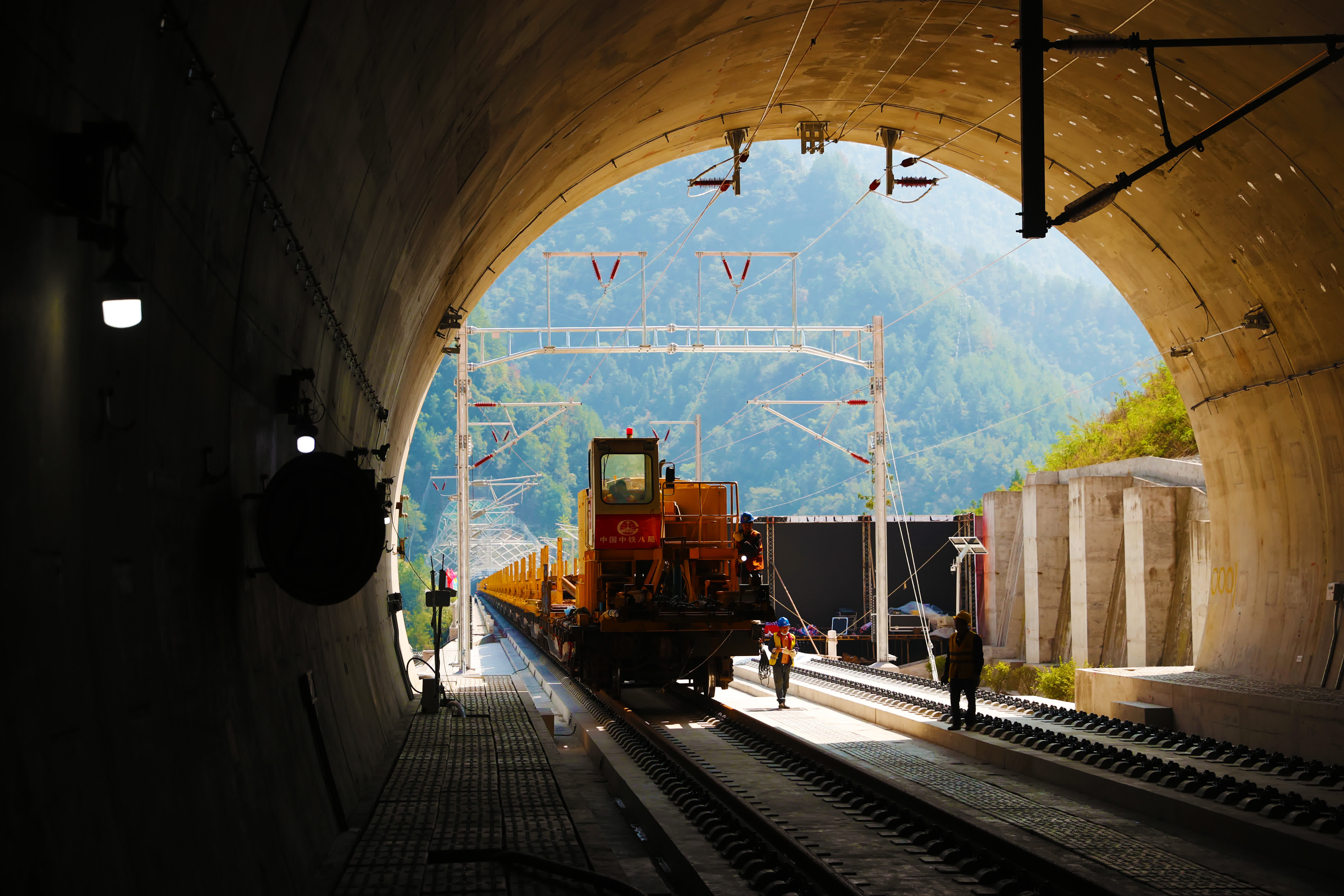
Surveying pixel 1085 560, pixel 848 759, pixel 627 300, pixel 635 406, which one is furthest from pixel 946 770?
pixel 627 300

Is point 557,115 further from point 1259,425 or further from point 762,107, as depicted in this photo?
point 1259,425

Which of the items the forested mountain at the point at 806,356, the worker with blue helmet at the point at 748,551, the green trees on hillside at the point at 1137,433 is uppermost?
the forested mountain at the point at 806,356

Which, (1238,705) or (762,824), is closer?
(762,824)

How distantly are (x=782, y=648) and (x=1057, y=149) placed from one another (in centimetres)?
763

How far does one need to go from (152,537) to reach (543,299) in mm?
149313

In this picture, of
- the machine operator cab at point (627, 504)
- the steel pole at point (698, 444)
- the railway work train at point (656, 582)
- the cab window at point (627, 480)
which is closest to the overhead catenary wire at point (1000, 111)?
the railway work train at point (656, 582)

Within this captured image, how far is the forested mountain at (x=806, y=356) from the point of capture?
138 meters

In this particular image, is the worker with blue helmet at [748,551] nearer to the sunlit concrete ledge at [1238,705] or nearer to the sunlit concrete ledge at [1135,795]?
the sunlit concrete ledge at [1135,795]

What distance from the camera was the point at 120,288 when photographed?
3.46 metres

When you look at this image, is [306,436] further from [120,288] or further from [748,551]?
[748,551]

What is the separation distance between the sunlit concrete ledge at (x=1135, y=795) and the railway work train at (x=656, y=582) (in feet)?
8.07

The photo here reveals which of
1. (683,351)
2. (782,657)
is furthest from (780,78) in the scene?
(683,351)

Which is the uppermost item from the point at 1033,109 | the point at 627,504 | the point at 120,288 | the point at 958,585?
the point at 1033,109

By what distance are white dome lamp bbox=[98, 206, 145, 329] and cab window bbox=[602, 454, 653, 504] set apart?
43.6 ft
